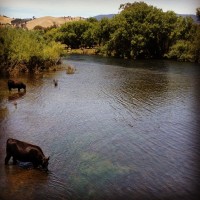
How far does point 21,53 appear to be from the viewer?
36.7 meters

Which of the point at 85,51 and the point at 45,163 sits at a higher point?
the point at 85,51

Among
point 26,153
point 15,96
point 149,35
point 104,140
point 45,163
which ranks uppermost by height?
point 149,35

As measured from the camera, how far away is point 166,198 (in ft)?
35.5

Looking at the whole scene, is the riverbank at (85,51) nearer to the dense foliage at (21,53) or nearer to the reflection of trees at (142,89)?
the dense foliage at (21,53)

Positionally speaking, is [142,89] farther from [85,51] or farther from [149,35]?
[85,51]

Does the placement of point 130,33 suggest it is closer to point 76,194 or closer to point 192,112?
point 192,112

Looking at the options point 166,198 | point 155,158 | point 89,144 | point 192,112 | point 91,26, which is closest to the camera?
point 166,198

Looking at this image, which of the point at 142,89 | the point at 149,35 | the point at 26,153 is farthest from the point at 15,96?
the point at 149,35

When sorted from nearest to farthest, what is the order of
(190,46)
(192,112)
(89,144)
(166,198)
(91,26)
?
(166,198) → (89,144) → (192,112) → (190,46) → (91,26)

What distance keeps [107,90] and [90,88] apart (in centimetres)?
178

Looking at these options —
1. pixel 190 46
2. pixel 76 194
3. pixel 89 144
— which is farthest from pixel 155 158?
pixel 190 46

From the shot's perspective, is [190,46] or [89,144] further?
[190,46]

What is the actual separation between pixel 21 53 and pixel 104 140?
23.5 metres

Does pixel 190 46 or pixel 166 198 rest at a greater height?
pixel 190 46
